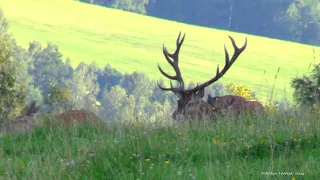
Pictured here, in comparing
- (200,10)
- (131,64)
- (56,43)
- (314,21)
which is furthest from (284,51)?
(200,10)

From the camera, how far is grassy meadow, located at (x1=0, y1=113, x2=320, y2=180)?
210 inches

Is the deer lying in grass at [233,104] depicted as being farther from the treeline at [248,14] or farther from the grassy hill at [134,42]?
the treeline at [248,14]

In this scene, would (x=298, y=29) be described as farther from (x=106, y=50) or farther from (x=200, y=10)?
(x=106, y=50)

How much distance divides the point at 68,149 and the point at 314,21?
150 m

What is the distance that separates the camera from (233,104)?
37.5ft

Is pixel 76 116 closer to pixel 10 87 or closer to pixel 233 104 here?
pixel 233 104

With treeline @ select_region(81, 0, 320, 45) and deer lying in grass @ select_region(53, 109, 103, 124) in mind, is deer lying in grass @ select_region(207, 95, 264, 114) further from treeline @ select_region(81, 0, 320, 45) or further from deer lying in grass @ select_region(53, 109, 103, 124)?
treeline @ select_region(81, 0, 320, 45)

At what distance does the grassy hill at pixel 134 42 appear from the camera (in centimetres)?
9756

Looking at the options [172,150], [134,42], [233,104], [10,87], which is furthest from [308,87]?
[134,42]

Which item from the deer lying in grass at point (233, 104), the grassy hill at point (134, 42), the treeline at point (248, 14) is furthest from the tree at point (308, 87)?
the treeline at point (248, 14)

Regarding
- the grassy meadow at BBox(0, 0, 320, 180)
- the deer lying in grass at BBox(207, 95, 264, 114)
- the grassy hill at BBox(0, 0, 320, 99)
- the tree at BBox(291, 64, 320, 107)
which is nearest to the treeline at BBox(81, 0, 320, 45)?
the grassy hill at BBox(0, 0, 320, 99)

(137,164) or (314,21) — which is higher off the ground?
(314,21)

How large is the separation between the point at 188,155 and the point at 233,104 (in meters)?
5.36

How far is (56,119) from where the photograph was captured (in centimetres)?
995
